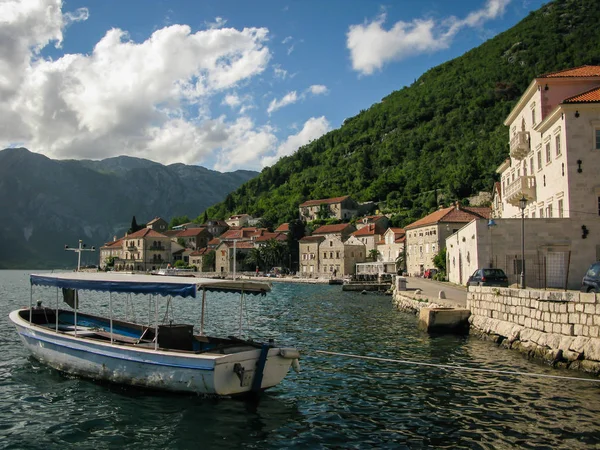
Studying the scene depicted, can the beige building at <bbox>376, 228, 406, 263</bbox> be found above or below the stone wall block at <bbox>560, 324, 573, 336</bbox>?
above

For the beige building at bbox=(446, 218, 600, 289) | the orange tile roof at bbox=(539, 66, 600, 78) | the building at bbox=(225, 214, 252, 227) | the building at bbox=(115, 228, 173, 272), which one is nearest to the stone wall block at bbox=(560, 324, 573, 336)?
the beige building at bbox=(446, 218, 600, 289)

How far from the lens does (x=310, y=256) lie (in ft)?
358

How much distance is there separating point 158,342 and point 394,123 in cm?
18399

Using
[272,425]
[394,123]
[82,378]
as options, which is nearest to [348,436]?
[272,425]

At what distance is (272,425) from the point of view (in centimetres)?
1105

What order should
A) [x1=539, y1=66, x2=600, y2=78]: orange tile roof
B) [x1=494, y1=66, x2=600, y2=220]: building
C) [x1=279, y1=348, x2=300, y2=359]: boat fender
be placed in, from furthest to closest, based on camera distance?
[x1=539, y1=66, x2=600, y2=78]: orange tile roof → [x1=494, y1=66, x2=600, y2=220]: building → [x1=279, y1=348, x2=300, y2=359]: boat fender

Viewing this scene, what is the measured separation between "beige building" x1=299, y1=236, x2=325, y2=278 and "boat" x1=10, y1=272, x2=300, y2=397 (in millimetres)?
89431

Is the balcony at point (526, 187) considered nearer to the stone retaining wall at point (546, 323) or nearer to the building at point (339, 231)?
the stone retaining wall at point (546, 323)

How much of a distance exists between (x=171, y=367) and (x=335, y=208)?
126330 mm

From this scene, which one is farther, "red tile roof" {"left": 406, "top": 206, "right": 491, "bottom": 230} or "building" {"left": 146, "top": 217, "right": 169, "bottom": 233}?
"building" {"left": 146, "top": 217, "right": 169, "bottom": 233}

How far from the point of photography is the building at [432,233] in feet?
231

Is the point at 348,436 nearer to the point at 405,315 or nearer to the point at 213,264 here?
the point at 405,315

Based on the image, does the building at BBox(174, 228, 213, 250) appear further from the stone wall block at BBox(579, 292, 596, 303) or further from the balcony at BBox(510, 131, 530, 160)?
the stone wall block at BBox(579, 292, 596, 303)

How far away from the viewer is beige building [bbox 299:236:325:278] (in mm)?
107188
